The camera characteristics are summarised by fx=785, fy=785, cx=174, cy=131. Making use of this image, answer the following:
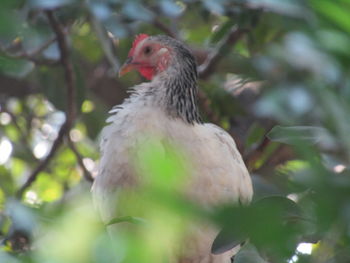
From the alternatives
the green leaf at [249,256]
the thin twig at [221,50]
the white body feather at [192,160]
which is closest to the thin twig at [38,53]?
the thin twig at [221,50]

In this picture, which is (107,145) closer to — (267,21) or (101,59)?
(267,21)

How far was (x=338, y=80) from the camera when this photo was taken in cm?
152

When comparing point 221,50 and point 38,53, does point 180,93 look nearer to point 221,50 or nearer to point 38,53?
point 221,50

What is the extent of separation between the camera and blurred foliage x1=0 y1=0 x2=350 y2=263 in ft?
3.78

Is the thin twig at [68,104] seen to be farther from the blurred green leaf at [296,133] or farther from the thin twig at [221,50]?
the blurred green leaf at [296,133]

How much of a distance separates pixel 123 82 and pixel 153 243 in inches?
152

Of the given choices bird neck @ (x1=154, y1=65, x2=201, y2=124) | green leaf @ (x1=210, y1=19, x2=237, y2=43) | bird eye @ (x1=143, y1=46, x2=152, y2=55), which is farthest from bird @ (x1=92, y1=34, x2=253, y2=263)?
green leaf @ (x1=210, y1=19, x2=237, y2=43)

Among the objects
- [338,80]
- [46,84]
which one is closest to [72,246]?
[338,80]

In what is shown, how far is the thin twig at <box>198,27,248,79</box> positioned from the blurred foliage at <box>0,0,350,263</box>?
1 cm

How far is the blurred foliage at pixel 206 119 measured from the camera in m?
1.15

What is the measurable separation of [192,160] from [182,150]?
2.2 inches

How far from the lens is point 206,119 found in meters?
4.38

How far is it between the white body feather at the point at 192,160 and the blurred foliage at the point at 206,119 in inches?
4.6

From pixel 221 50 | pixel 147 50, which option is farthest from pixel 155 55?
pixel 221 50
